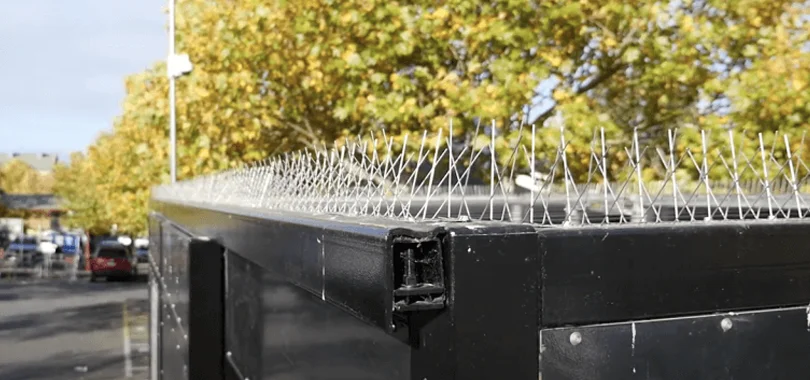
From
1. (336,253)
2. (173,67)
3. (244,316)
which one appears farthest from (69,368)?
(336,253)

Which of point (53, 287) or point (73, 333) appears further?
point (53, 287)

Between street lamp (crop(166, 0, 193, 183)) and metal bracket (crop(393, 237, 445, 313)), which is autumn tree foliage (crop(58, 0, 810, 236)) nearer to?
street lamp (crop(166, 0, 193, 183))

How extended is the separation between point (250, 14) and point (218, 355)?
1325 centimetres

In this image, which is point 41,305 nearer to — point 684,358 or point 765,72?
point 765,72

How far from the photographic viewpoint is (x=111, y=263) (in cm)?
4866

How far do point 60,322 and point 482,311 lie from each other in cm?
3140

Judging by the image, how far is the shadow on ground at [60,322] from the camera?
2786 centimetres

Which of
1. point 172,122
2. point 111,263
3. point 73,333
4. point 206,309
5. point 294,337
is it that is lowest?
point 73,333

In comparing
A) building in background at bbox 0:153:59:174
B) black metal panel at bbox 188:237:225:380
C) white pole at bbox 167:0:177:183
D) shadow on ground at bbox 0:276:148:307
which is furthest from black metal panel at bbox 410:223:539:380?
building in background at bbox 0:153:59:174

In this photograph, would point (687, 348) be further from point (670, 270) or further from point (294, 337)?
point (294, 337)

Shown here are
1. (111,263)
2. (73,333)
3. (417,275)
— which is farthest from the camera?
(111,263)

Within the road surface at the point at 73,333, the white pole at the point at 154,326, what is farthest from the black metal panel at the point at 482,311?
the road surface at the point at 73,333

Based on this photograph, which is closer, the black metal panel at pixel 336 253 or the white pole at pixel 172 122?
the black metal panel at pixel 336 253

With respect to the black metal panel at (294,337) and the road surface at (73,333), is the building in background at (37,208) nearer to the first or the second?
the road surface at (73,333)
